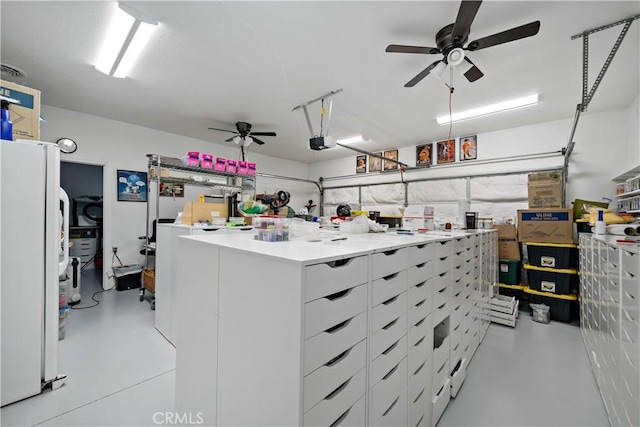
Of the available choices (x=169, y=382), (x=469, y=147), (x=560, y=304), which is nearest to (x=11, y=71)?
(x=169, y=382)

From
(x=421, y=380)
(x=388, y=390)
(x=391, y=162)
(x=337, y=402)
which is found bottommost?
(x=421, y=380)

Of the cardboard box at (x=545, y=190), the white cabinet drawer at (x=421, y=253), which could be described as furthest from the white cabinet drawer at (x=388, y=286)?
the cardboard box at (x=545, y=190)

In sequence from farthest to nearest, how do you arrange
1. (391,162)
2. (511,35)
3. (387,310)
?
(391,162) < (511,35) < (387,310)

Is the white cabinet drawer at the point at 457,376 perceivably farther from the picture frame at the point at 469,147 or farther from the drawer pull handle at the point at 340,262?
the picture frame at the point at 469,147

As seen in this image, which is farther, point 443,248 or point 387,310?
point 443,248

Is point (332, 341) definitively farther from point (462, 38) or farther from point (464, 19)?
point (462, 38)

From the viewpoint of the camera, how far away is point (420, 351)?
1329mm

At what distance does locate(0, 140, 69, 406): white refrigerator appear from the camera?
154 centimetres

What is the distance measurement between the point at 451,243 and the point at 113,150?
5.10 metres

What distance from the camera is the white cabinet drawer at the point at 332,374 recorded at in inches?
28.9

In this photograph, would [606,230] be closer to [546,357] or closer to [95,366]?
[546,357]

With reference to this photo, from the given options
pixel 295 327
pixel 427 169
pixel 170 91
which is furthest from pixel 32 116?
pixel 427 169

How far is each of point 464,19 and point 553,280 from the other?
3328 mm

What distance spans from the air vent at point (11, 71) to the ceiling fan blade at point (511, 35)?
4.41 meters
